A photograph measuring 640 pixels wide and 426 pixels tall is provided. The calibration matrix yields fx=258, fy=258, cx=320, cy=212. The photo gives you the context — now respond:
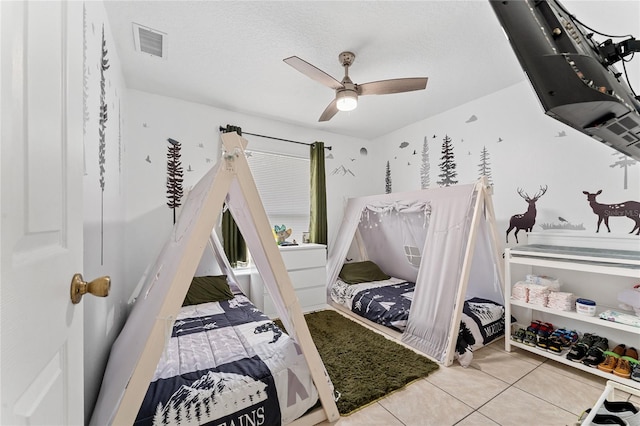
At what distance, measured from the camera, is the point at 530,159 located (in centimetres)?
278

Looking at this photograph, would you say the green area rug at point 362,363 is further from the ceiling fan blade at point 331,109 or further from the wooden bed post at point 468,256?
the ceiling fan blade at point 331,109

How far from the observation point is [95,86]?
5.08 feet

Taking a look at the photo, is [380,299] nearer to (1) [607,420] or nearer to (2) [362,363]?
(2) [362,363]

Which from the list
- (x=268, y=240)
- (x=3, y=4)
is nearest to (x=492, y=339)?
(x=268, y=240)

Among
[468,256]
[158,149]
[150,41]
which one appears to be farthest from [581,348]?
[158,149]

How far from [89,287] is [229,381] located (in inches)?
43.0

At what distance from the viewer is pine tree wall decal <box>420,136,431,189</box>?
3800 millimetres

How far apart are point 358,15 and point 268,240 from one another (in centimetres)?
169

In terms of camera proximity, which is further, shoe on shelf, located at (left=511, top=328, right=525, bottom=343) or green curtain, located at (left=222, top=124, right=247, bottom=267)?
green curtain, located at (left=222, top=124, right=247, bottom=267)

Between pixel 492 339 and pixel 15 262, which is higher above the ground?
pixel 15 262

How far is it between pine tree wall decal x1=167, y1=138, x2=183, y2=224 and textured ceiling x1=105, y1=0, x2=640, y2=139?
0.61 metres

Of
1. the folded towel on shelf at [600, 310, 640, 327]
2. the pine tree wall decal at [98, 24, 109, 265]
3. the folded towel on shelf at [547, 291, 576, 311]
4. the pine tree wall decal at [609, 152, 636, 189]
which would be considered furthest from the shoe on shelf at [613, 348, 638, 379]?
the pine tree wall decal at [98, 24, 109, 265]

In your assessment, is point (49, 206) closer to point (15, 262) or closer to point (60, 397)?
point (15, 262)

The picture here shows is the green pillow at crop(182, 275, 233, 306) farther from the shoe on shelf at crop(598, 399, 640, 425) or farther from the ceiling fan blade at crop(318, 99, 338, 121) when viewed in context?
the shoe on shelf at crop(598, 399, 640, 425)
